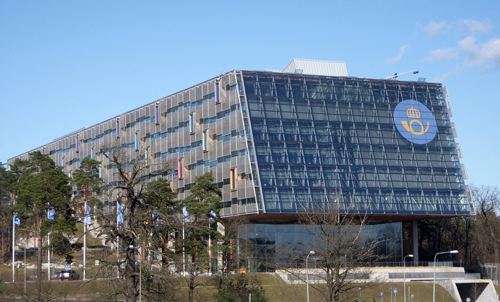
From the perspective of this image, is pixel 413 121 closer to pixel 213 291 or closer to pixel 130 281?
pixel 213 291

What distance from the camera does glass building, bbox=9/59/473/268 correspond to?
8275 cm

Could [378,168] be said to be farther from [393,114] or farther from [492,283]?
[492,283]

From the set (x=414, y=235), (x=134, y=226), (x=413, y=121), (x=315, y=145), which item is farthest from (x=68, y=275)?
(x=413, y=121)

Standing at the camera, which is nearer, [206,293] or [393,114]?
[206,293]

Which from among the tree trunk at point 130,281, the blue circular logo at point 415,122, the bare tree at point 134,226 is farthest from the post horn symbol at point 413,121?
the tree trunk at point 130,281

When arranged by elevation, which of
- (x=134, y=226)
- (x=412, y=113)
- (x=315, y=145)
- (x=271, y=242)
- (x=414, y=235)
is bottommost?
(x=271, y=242)

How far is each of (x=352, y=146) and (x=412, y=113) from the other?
11.8 meters

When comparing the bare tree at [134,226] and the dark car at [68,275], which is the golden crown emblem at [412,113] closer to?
the dark car at [68,275]

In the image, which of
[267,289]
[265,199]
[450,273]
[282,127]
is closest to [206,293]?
[267,289]

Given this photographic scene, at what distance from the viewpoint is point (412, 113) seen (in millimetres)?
93688

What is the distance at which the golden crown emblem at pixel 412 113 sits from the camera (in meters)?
93.3

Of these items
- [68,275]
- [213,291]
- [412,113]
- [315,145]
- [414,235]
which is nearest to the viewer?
[213,291]

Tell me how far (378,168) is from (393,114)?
8869 millimetres

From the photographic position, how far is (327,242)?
46938 millimetres
